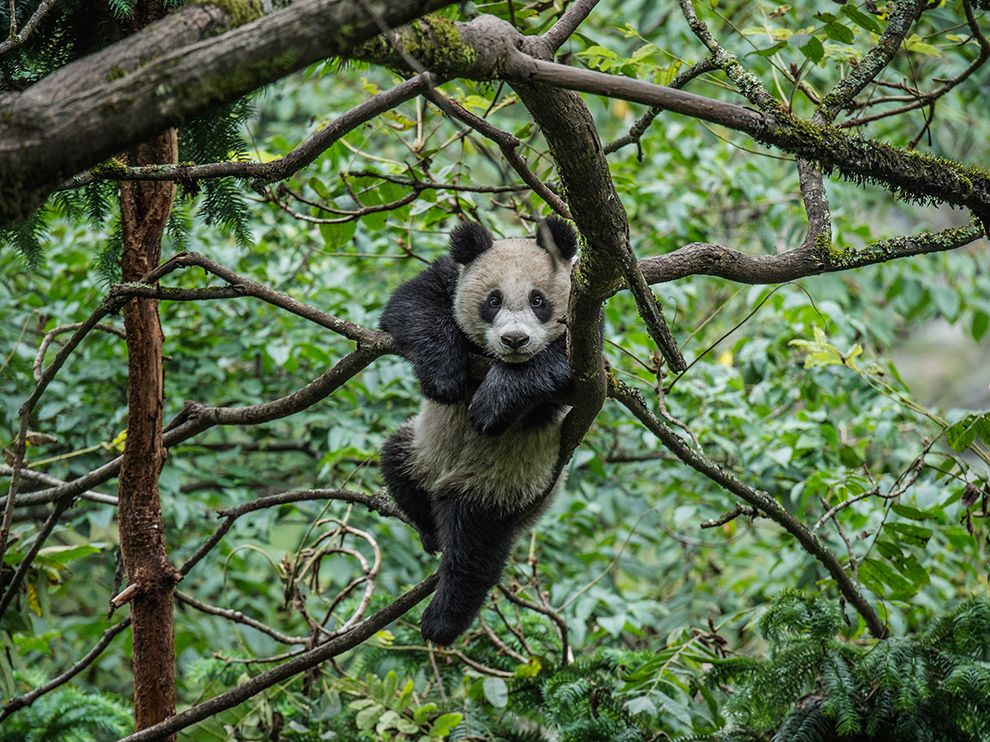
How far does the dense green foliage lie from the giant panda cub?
31cm

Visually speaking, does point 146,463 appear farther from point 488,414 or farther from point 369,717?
point 369,717

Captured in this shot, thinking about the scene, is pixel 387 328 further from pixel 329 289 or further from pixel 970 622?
pixel 970 622

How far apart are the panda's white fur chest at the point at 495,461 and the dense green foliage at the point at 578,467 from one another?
1.24ft

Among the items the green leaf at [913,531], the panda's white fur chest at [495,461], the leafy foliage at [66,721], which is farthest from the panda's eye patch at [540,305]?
the leafy foliage at [66,721]

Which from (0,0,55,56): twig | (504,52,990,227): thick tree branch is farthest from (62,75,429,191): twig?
(504,52,990,227): thick tree branch

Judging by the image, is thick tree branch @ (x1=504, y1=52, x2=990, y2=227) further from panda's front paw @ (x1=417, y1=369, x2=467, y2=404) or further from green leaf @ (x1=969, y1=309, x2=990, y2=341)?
green leaf @ (x1=969, y1=309, x2=990, y2=341)

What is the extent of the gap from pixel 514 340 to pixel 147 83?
2.27m

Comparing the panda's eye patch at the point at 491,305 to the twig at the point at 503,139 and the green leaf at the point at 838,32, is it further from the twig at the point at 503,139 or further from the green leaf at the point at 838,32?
the green leaf at the point at 838,32

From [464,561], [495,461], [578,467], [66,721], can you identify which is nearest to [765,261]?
[495,461]

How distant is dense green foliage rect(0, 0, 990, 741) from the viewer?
355cm

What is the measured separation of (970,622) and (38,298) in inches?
195

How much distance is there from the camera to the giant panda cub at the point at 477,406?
141 inches

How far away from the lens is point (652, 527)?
19.7ft

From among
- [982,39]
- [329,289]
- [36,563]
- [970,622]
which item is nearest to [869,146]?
[982,39]
